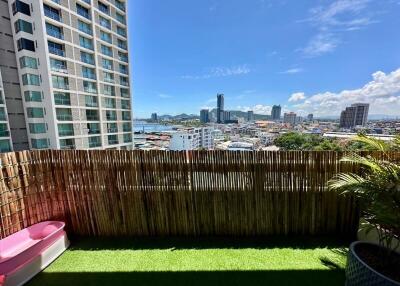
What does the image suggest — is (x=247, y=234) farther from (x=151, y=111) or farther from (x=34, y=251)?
(x=151, y=111)

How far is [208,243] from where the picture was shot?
326cm

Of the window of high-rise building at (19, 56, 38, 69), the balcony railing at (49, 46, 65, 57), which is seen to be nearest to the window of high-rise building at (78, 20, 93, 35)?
the balcony railing at (49, 46, 65, 57)

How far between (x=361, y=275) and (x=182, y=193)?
2.35 m

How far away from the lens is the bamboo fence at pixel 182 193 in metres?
3.25

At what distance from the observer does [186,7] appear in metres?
12.5

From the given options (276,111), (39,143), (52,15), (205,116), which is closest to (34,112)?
(39,143)

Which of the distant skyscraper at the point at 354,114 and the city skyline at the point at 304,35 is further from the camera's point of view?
the distant skyscraper at the point at 354,114

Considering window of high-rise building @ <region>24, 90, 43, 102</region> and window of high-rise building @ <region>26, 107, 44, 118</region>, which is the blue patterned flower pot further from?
window of high-rise building @ <region>24, 90, 43, 102</region>

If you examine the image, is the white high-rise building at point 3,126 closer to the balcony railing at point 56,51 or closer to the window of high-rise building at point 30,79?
the window of high-rise building at point 30,79

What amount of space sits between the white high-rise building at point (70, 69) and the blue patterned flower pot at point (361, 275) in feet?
89.6

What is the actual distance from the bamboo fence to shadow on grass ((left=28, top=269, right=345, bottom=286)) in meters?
0.88

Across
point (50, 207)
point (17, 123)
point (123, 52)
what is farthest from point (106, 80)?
point (50, 207)

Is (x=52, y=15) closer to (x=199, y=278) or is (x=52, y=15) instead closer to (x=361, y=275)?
(x=199, y=278)

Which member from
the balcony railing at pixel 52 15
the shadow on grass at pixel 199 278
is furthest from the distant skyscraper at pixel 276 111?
the shadow on grass at pixel 199 278
